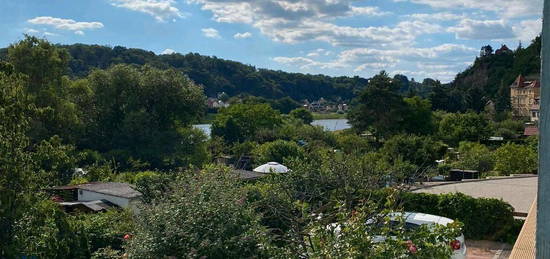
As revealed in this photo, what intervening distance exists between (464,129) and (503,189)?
102 feet

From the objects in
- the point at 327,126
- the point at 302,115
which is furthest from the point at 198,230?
the point at 302,115

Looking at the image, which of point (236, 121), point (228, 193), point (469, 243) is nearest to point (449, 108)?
point (236, 121)

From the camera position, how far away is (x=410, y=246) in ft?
20.1

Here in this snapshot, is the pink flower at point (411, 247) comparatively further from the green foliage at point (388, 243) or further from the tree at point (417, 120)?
the tree at point (417, 120)

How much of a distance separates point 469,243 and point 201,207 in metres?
10.7

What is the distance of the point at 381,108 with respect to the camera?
52.3 meters

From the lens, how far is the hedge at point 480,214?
1553cm

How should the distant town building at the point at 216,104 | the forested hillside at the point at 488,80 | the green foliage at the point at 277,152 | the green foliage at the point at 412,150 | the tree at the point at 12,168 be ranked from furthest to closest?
the distant town building at the point at 216,104 → the forested hillside at the point at 488,80 → the green foliage at the point at 277,152 → the green foliage at the point at 412,150 → the tree at the point at 12,168

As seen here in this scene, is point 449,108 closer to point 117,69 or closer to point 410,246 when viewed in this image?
point 117,69

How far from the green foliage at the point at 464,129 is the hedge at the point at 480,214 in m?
34.4

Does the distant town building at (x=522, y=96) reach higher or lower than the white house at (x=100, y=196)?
higher

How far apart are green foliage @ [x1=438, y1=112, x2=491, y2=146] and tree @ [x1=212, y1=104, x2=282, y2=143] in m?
→ 19.7

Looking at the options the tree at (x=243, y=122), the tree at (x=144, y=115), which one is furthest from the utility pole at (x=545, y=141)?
the tree at (x=243, y=122)

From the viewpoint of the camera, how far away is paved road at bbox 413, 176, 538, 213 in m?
18.2
